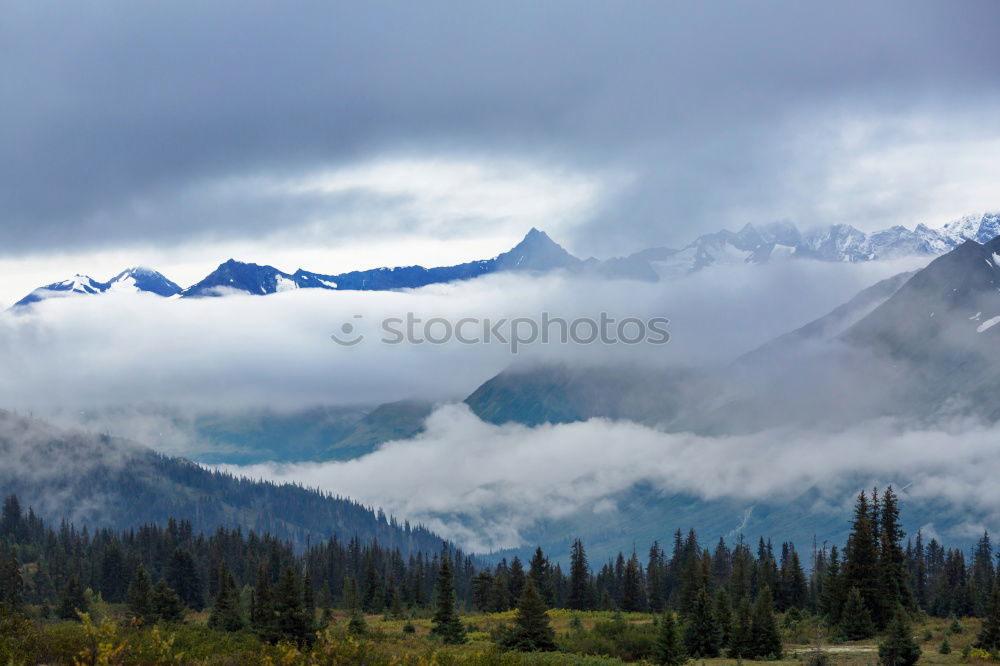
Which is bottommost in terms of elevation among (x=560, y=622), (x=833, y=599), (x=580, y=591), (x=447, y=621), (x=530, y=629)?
(x=580, y=591)

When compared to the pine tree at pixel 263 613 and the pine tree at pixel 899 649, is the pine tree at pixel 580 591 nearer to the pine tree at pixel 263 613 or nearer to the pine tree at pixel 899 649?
the pine tree at pixel 263 613

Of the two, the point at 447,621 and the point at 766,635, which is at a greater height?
the point at 766,635

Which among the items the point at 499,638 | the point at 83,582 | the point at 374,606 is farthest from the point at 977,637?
the point at 83,582

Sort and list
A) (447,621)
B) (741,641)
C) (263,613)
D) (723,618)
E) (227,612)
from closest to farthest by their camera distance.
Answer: (741,641) → (723,618) → (263,613) → (447,621) → (227,612)

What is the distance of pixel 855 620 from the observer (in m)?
74.2

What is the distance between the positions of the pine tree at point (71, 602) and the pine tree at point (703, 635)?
87.0 meters

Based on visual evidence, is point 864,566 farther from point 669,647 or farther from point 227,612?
point 227,612

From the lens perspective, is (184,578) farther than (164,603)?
Yes

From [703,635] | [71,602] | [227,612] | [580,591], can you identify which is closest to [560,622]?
[703,635]

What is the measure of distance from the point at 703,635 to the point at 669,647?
39.3 feet

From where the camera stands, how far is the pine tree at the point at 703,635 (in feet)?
219

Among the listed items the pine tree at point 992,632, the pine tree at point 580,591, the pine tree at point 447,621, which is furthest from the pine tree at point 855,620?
the pine tree at point 580,591

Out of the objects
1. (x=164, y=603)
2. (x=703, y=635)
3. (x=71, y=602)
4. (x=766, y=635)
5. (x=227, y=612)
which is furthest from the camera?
(x=71, y=602)

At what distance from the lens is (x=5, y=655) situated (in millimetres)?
35281
